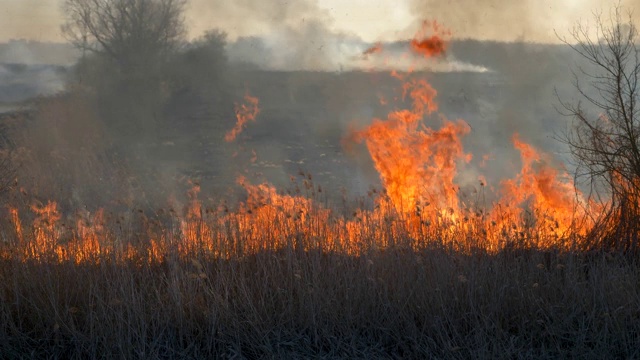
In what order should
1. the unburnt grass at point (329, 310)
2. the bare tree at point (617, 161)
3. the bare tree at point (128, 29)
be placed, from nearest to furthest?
the unburnt grass at point (329, 310)
the bare tree at point (617, 161)
the bare tree at point (128, 29)

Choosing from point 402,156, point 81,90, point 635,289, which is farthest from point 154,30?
point 635,289

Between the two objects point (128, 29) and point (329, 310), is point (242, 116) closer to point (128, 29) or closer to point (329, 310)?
point (128, 29)

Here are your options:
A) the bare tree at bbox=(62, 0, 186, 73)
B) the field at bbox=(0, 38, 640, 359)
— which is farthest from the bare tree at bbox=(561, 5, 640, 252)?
the bare tree at bbox=(62, 0, 186, 73)

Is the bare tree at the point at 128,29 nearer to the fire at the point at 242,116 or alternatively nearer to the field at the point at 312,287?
the fire at the point at 242,116

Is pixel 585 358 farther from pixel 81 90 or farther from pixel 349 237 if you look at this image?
pixel 81 90

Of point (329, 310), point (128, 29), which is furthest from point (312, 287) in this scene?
point (128, 29)

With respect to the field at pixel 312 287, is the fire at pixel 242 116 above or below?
above

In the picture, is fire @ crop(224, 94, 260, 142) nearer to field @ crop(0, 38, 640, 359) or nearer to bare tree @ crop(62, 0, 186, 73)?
bare tree @ crop(62, 0, 186, 73)

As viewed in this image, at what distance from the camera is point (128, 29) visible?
1917 centimetres

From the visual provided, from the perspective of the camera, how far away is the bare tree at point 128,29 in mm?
18438

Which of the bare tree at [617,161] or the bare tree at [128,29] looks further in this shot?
the bare tree at [128,29]

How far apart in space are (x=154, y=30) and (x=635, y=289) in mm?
15329

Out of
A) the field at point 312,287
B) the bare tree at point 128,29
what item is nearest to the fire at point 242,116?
the bare tree at point 128,29

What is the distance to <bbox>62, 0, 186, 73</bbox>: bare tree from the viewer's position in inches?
726
